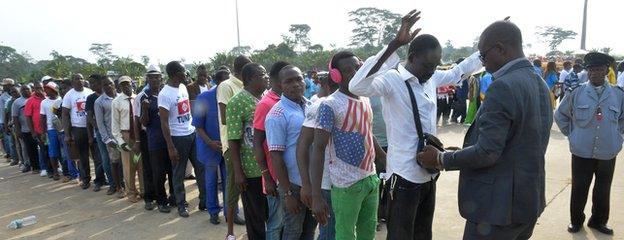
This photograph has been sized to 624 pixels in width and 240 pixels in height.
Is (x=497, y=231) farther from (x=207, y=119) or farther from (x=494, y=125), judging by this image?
(x=207, y=119)

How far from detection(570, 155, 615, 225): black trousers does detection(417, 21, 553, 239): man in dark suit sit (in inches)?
95.3

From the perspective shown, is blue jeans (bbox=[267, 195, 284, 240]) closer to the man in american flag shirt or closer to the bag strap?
the man in american flag shirt

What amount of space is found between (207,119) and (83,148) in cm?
349

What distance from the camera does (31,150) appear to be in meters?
8.72

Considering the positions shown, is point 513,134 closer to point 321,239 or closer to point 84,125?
point 321,239

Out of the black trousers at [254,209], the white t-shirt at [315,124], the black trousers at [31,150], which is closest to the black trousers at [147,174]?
the black trousers at [254,209]

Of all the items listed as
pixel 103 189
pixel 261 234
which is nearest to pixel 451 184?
pixel 261 234

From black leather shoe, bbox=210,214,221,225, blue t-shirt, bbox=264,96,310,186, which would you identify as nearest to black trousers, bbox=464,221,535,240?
blue t-shirt, bbox=264,96,310,186

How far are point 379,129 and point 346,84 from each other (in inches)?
71.4

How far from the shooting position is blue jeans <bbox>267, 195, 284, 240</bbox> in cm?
317

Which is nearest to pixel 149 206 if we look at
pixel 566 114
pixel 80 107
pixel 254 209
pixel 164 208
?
pixel 164 208

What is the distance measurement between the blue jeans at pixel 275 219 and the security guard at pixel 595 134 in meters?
2.92

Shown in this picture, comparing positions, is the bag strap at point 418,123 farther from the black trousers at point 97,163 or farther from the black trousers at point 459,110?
the black trousers at point 459,110

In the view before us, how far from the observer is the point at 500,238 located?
7.23ft
